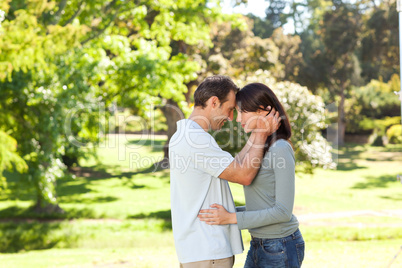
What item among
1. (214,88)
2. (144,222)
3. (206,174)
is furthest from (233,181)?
(144,222)

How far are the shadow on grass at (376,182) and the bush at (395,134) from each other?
11479 millimetres

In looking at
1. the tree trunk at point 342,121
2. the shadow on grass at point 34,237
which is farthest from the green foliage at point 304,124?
the tree trunk at point 342,121

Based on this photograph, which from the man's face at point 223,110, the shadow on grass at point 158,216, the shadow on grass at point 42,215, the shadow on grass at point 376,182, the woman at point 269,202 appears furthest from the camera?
the shadow on grass at point 376,182

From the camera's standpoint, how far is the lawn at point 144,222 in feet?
26.6

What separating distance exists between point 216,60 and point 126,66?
9.52 metres

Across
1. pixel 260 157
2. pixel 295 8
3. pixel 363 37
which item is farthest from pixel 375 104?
pixel 260 157

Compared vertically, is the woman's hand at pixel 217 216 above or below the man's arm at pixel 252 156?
below

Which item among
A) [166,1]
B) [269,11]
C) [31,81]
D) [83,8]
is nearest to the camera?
[31,81]

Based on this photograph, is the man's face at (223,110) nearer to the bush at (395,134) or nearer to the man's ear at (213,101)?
the man's ear at (213,101)

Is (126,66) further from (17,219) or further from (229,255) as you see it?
(229,255)

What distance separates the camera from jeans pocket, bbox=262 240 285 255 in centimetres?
259

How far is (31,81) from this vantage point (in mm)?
11820

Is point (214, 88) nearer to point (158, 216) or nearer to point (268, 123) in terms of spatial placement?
point (268, 123)

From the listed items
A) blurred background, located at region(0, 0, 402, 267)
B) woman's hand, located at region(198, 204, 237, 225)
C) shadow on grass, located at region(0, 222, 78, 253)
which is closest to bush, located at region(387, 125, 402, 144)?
blurred background, located at region(0, 0, 402, 267)
